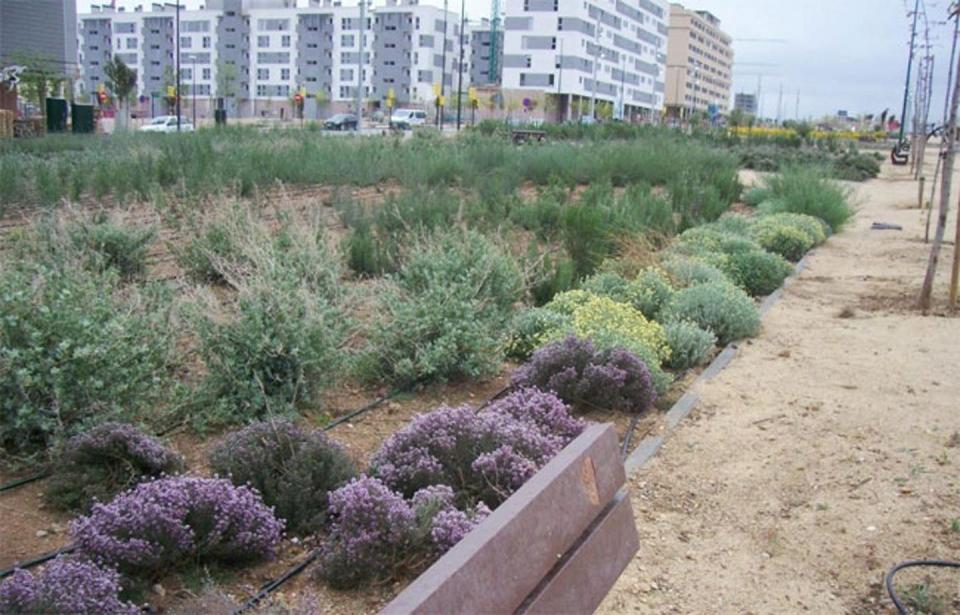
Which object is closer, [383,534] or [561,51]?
[383,534]

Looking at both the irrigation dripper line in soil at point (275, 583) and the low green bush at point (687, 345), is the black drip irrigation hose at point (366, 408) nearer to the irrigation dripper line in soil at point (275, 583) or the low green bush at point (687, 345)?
the irrigation dripper line in soil at point (275, 583)

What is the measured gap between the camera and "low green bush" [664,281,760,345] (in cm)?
823

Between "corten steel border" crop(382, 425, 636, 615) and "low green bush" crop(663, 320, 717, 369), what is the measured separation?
14.9 feet

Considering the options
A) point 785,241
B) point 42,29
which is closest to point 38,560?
point 785,241

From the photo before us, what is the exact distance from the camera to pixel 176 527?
3498mm

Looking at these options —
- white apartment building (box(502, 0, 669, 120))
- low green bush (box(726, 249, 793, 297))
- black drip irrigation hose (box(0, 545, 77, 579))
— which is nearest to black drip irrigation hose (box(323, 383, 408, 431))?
black drip irrigation hose (box(0, 545, 77, 579))

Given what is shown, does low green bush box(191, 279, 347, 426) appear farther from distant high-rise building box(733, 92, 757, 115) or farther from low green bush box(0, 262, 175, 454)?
distant high-rise building box(733, 92, 757, 115)

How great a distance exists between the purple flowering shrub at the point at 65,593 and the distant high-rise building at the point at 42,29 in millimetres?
44211

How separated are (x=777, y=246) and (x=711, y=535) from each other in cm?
1006

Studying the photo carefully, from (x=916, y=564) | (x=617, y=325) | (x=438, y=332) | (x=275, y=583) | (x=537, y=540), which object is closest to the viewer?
(x=537, y=540)

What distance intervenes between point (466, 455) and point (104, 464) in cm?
160

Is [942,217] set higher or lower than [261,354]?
higher

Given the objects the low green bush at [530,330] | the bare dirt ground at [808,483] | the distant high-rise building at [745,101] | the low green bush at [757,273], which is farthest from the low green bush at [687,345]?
the distant high-rise building at [745,101]

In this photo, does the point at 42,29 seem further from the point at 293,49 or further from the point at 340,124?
the point at 293,49
